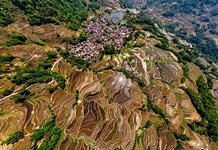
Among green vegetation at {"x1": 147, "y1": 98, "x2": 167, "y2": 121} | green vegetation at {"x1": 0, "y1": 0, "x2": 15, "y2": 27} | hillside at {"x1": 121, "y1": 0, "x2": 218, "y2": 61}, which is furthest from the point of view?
hillside at {"x1": 121, "y1": 0, "x2": 218, "y2": 61}

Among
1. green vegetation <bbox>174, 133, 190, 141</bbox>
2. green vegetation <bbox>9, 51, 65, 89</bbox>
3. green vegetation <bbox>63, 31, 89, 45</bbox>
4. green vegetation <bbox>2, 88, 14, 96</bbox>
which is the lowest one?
green vegetation <bbox>174, 133, 190, 141</bbox>

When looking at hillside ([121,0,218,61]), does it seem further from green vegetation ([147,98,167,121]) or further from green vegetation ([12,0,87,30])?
green vegetation ([147,98,167,121])

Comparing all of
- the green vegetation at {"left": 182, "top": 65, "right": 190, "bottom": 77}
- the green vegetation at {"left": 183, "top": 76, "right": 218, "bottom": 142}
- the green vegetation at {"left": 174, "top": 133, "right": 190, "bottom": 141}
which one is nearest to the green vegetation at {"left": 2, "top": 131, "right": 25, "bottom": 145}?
the green vegetation at {"left": 174, "top": 133, "right": 190, "bottom": 141}

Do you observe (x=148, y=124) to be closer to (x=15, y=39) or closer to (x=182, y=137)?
(x=182, y=137)

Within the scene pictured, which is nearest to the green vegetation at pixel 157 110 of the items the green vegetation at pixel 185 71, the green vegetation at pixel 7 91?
the green vegetation at pixel 185 71

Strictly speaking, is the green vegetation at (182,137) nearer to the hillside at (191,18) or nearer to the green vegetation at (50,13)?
the green vegetation at (50,13)

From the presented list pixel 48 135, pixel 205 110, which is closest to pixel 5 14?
pixel 48 135
